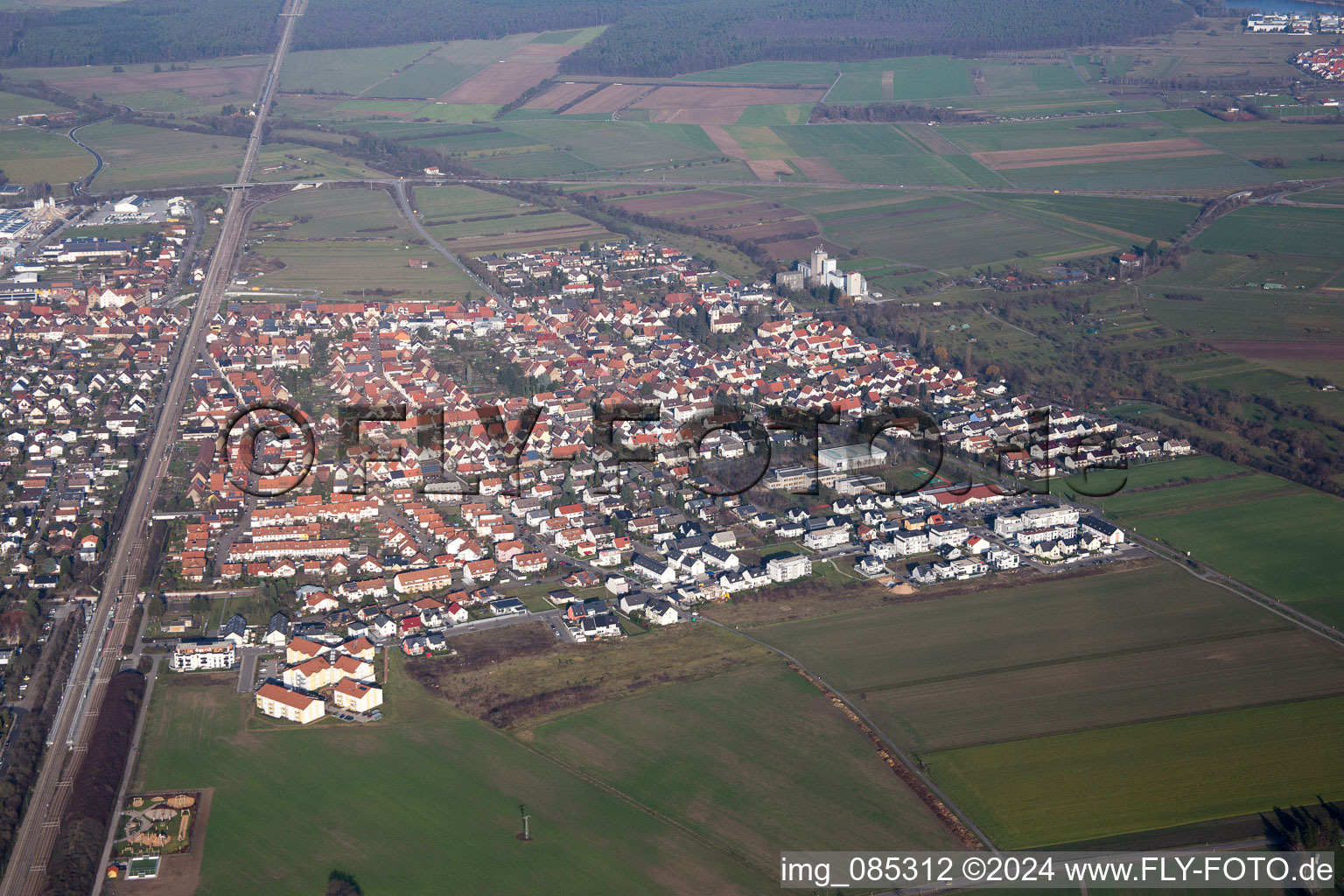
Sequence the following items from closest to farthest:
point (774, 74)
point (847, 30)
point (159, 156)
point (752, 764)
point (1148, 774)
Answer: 1. point (1148, 774)
2. point (752, 764)
3. point (159, 156)
4. point (774, 74)
5. point (847, 30)

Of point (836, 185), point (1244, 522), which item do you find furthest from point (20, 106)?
point (1244, 522)

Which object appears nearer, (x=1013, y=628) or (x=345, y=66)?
(x=1013, y=628)

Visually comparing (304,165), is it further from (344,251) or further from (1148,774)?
(1148,774)

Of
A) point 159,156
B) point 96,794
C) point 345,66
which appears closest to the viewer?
point 96,794

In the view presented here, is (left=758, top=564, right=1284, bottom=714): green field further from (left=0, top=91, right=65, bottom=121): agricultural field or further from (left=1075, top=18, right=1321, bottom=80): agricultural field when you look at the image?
(left=0, top=91, right=65, bottom=121): agricultural field

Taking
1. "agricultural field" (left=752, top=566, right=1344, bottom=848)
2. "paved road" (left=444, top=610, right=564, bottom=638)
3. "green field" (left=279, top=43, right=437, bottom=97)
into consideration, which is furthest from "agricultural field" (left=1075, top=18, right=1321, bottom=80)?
"paved road" (left=444, top=610, right=564, bottom=638)

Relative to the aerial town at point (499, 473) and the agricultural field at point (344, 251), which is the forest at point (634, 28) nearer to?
the agricultural field at point (344, 251)
